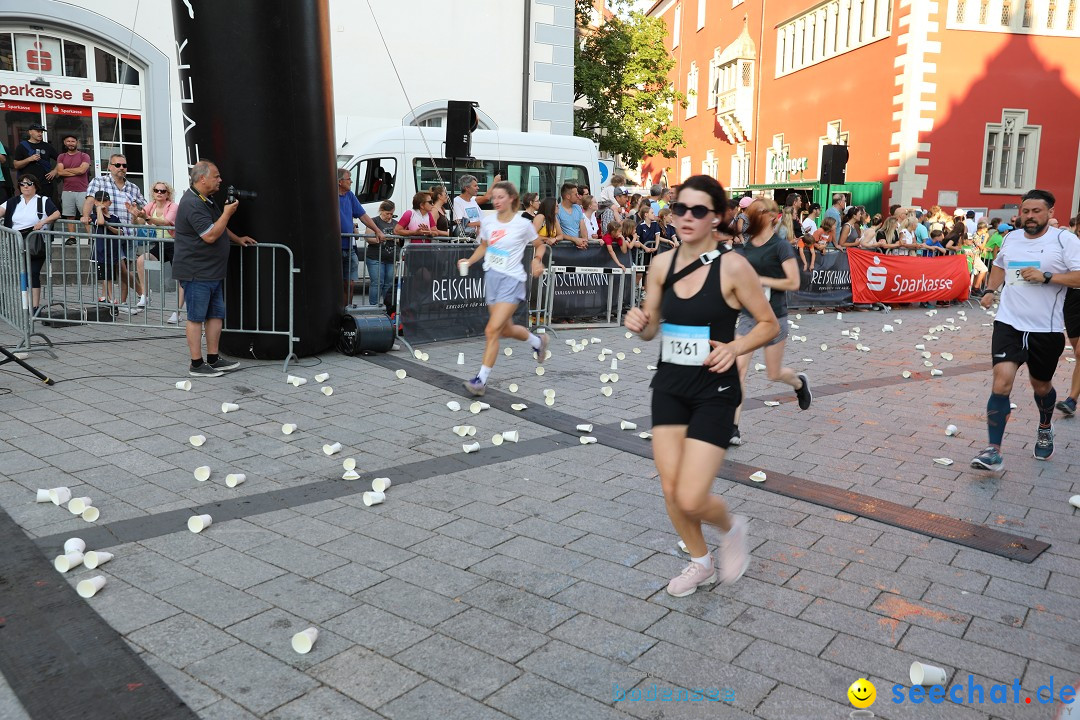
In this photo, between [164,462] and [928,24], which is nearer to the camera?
[164,462]

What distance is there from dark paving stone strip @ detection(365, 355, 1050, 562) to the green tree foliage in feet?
85.9

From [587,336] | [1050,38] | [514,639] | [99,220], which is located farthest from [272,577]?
[1050,38]

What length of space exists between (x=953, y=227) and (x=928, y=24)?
10360 mm

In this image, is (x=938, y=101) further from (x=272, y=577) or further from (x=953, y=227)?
(x=272, y=577)

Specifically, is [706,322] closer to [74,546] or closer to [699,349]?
Answer: [699,349]

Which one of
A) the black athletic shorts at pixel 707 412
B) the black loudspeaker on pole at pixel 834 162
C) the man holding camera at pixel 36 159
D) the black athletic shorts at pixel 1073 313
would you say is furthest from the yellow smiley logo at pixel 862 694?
the black loudspeaker on pole at pixel 834 162

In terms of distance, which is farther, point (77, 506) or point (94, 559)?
point (77, 506)

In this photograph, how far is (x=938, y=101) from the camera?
26109mm

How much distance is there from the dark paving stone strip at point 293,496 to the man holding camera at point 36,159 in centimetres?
962

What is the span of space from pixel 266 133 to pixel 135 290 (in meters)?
2.44

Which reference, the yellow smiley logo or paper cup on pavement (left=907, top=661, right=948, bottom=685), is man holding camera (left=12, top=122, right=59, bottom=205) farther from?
paper cup on pavement (left=907, top=661, right=948, bottom=685)

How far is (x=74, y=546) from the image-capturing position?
12.7ft

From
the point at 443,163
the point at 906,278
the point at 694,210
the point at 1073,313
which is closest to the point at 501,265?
the point at 694,210

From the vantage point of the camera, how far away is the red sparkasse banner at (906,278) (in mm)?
15984
